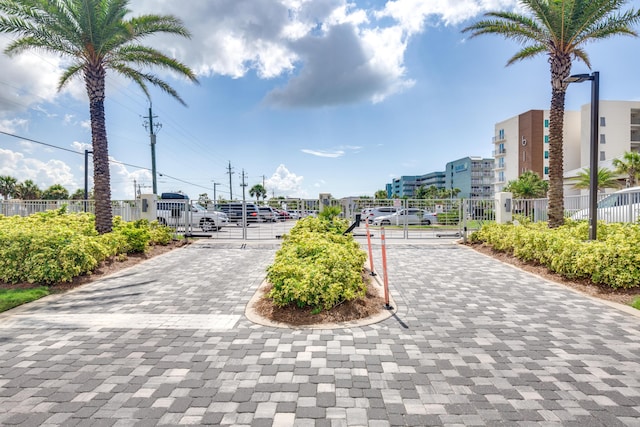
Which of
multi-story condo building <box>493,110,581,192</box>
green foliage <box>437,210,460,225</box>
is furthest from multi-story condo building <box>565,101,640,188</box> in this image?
green foliage <box>437,210,460,225</box>

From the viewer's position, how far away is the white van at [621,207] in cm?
1216

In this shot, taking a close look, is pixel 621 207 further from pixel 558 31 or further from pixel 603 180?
pixel 603 180

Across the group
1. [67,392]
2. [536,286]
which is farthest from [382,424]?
[536,286]

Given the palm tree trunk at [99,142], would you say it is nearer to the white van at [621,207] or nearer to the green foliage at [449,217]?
the green foliage at [449,217]

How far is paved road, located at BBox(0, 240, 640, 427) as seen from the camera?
2.97 m

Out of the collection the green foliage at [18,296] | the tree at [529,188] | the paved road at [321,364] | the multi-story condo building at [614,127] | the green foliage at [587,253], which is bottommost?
the paved road at [321,364]

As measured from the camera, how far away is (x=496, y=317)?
5.43m

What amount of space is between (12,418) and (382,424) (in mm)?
3183

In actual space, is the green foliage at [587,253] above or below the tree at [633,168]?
below

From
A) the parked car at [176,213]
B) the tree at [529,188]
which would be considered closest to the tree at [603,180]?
the tree at [529,188]

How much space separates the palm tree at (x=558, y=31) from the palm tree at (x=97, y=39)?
42.4ft

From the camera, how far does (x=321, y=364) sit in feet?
12.5

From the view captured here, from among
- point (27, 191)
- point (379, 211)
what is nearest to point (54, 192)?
point (27, 191)

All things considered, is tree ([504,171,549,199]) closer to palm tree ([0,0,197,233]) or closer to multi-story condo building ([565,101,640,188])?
multi-story condo building ([565,101,640,188])
